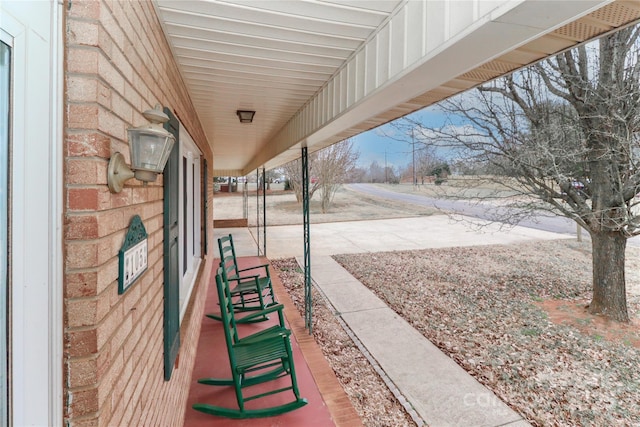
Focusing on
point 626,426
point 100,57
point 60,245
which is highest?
point 100,57

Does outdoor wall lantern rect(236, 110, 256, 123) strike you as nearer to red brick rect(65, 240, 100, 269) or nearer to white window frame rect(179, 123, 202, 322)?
white window frame rect(179, 123, 202, 322)

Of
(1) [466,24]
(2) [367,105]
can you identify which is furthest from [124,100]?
(2) [367,105]

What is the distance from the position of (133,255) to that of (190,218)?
314 cm

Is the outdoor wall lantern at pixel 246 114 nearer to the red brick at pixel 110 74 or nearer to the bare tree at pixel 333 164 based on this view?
the red brick at pixel 110 74

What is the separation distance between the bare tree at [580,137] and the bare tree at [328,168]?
12917 millimetres

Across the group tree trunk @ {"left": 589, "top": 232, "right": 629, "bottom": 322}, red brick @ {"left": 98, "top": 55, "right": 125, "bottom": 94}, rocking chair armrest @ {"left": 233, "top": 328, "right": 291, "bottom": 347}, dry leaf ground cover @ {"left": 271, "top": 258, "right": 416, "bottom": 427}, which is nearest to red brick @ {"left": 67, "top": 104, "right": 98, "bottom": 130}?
red brick @ {"left": 98, "top": 55, "right": 125, "bottom": 94}

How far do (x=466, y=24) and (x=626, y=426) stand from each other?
3.36 meters

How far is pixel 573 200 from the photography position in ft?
15.8

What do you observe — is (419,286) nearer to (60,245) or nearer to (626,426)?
(626,426)

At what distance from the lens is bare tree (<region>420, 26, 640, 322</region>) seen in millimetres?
4027

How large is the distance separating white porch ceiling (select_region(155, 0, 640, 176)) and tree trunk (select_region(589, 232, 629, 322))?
14.3 feet

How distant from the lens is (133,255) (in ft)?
3.80

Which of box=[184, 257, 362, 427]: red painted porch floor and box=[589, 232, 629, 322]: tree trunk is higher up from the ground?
box=[589, 232, 629, 322]: tree trunk

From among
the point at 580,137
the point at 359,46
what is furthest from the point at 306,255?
the point at 580,137
